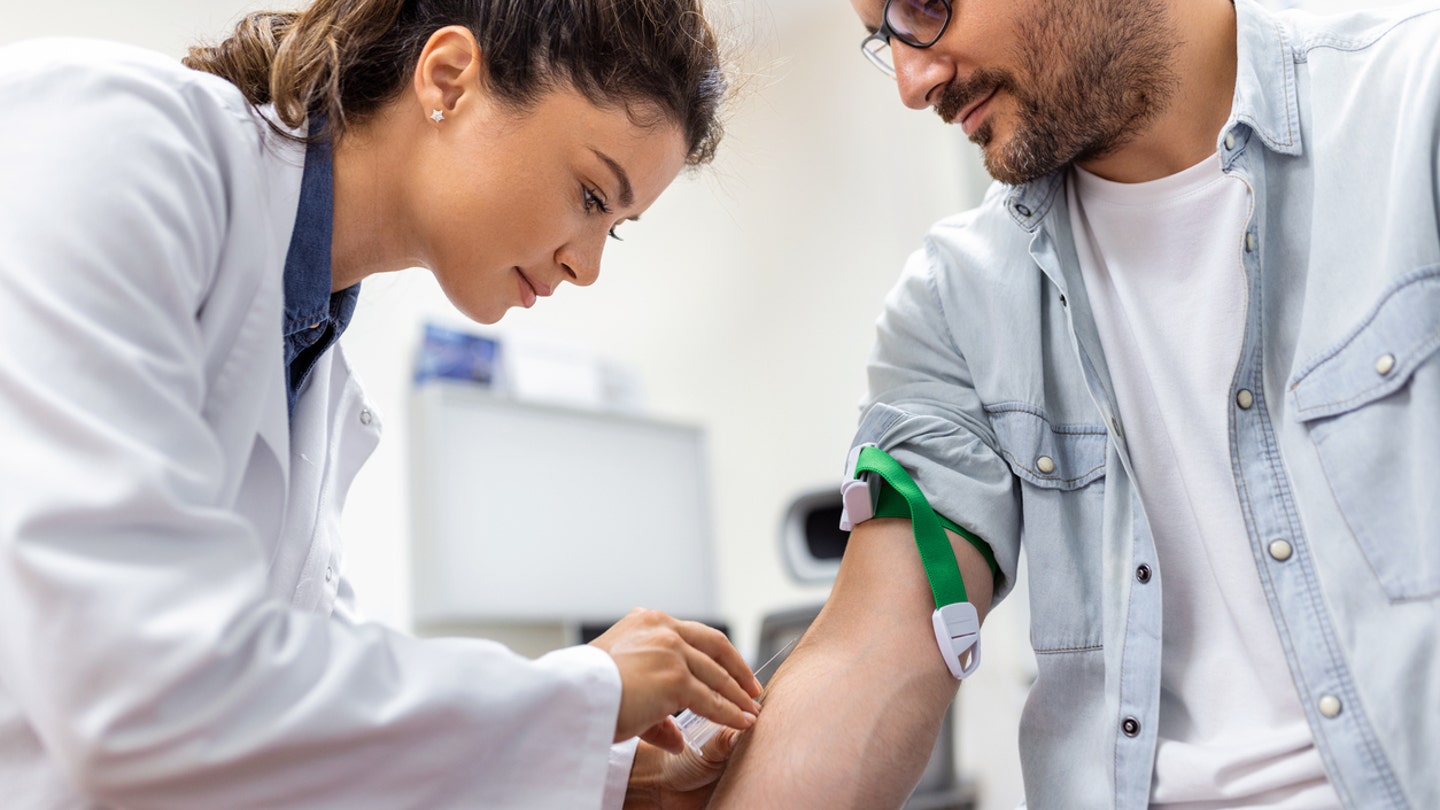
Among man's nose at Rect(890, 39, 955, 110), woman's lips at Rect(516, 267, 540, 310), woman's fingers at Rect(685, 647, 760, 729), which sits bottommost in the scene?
woman's fingers at Rect(685, 647, 760, 729)

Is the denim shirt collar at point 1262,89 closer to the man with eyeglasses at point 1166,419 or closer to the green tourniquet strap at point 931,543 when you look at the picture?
the man with eyeglasses at point 1166,419

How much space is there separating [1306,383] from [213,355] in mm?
954

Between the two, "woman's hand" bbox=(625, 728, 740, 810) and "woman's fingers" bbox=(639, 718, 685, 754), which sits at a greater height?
"woman's fingers" bbox=(639, 718, 685, 754)

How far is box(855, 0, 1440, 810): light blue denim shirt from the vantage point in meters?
1.05

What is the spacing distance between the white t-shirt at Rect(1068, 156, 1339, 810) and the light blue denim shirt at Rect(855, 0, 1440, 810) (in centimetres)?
3

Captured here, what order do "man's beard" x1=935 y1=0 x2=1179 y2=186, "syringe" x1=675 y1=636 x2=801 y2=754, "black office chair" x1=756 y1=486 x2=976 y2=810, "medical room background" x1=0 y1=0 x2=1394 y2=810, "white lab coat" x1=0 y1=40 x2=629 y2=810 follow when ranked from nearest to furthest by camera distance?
"white lab coat" x1=0 y1=40 x2=629 y2=810
"syringe" x1=675 y1=636 x2=801 y2=754
"man's beard" x1=935 y1=0 x2=1179 y2=186
"black office chair" x1=756 y1=486 x2=976 y2=810
"medical room background" x1=0 y1=0 x2=1394 y2=810

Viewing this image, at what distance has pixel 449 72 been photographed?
1166 mm

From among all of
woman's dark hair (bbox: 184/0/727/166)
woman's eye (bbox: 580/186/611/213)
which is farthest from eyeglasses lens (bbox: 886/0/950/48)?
woman's eye (bbox: 580/186/611/213)

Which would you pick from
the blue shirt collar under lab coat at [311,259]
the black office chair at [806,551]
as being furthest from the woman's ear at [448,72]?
the black office chair at [806,551]

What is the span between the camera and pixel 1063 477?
1.28 m

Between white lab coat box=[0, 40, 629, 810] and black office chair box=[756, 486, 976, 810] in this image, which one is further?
black office chair box=[756, 486, 976, 810]

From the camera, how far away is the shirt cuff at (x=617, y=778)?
3.84 ft

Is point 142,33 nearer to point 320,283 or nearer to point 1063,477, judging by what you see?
point 320,283

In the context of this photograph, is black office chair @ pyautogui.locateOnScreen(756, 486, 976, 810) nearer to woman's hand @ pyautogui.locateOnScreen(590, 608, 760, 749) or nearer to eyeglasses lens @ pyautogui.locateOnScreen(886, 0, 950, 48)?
eyeglasses lens @ pyautogui.locateOnScreen(886, 0, 950, 48)
